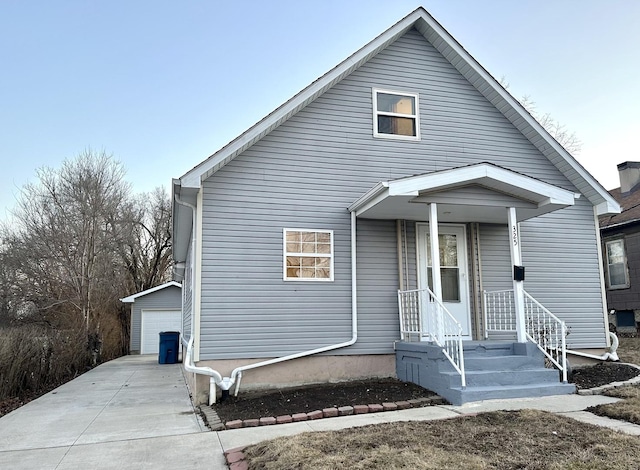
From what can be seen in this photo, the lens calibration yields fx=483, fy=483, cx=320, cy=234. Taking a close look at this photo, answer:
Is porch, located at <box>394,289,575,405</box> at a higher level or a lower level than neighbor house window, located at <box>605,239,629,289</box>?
lower

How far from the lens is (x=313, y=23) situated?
12656mm

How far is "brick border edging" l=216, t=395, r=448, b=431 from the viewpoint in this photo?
5840 mm

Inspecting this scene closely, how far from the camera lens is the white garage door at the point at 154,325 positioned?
2105 cm

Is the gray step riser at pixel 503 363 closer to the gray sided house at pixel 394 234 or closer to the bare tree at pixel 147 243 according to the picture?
the gray sided house at pixel 394 234

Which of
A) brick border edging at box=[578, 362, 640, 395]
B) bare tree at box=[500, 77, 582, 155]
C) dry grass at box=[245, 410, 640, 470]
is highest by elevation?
bare tree at box=[500, 77, 582, 155]

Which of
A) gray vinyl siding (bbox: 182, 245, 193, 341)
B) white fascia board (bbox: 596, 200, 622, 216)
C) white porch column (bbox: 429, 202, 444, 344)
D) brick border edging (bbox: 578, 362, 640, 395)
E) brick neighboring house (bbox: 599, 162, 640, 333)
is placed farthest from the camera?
brick neighboring house (bbox: 599, 162, 640, 333)

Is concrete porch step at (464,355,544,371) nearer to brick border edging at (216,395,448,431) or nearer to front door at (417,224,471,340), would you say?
brick border edging at (216,395,448,431)

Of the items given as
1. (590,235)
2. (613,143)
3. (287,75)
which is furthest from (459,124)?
(613,143)

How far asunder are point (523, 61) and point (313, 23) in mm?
7255

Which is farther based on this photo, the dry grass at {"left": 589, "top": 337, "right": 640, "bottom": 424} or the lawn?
the dry grass at {"left": 589, "top": 337, "right": 640, "bottom": 424}

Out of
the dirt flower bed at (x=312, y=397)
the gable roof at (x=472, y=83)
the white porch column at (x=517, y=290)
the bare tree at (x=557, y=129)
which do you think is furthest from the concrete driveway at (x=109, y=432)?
the bare tree at (x=557, y=129)

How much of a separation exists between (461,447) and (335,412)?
6.74ft

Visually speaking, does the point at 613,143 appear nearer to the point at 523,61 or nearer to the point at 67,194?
the point at 523,61

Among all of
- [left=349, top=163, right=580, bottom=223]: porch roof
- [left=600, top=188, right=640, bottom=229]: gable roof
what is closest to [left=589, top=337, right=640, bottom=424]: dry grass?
[left=349, top=163, right=580, bottom=223]: porch roof
